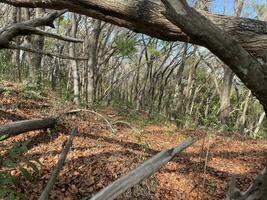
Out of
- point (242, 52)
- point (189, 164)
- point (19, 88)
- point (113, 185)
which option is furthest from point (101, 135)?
point (113, 185)

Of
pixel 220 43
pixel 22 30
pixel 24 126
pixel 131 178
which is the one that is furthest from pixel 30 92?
pixel 131 178

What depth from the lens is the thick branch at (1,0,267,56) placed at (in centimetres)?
424

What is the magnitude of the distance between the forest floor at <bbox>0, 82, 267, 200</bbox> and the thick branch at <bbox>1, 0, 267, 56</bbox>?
1.98m

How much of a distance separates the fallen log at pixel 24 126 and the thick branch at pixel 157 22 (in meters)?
3.64

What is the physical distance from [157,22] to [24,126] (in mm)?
4676

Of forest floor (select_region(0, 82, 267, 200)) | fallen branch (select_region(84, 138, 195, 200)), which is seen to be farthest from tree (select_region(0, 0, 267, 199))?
forest floor (select_region(0, 82, 267, 200))

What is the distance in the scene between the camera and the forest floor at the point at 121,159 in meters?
6.89

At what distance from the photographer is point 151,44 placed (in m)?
26.4

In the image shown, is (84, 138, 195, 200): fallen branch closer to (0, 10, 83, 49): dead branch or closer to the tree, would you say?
the tree

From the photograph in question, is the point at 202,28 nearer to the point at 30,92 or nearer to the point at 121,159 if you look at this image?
the point at 121,159

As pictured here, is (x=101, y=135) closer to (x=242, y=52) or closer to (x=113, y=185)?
(x=242, y=52)

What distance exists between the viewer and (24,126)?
8164mm

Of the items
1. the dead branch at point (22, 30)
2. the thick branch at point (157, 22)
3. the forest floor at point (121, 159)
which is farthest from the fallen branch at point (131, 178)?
the forest floor at point (121, 159)

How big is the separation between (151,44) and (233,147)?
16.8 meters
